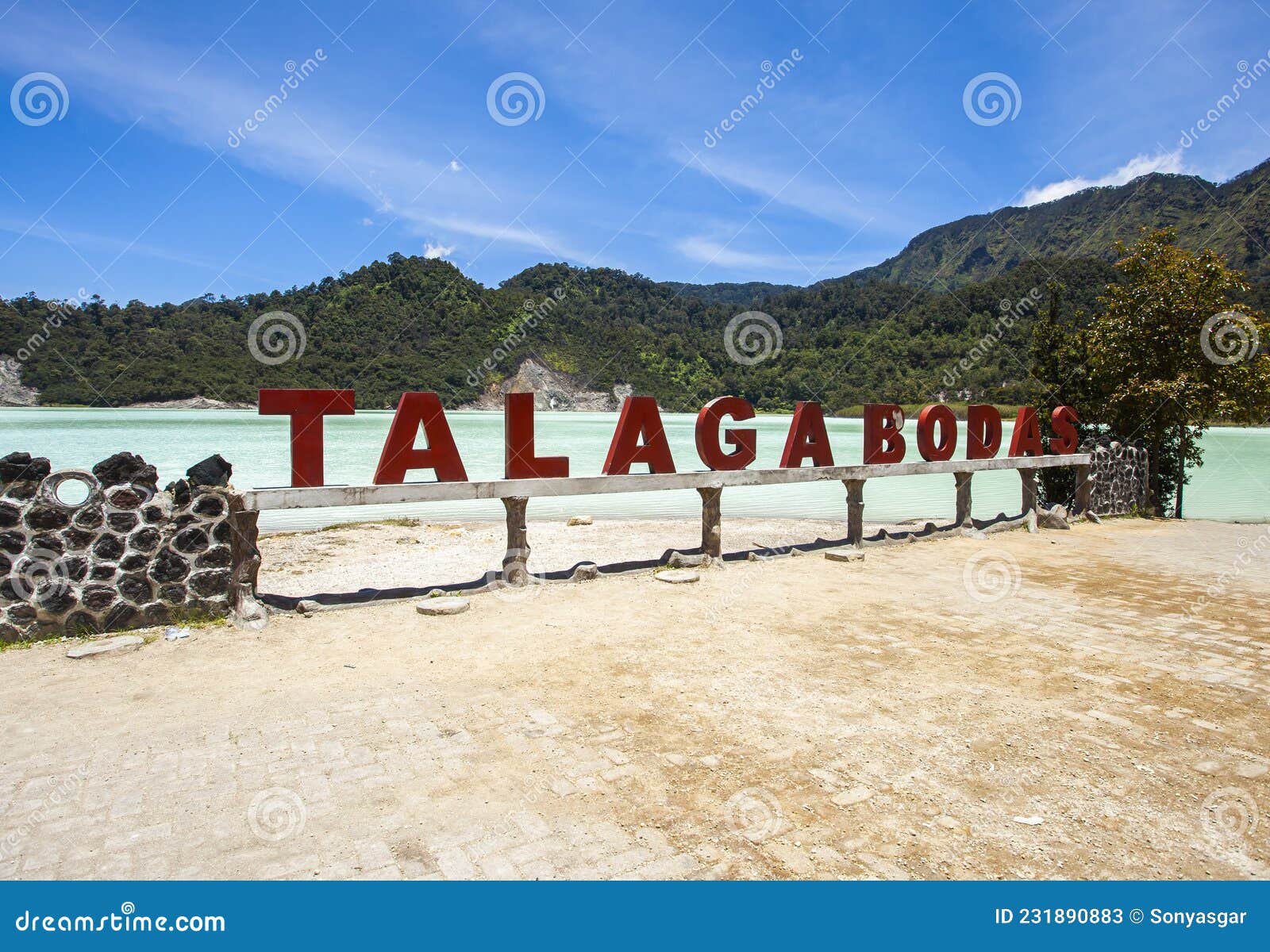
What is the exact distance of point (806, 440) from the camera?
12.3 metres

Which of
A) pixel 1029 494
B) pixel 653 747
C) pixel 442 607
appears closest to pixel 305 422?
pixel 442 607


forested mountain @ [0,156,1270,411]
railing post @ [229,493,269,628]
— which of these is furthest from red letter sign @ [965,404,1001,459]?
forested mountain @ [0,156,1270,411]

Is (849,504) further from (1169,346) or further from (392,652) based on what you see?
(1169,346)

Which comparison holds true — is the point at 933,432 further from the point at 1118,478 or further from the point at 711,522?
the point at 1118,478

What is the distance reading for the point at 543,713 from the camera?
5.46 meters

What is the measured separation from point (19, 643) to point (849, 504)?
1152cm

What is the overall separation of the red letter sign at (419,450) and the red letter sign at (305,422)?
692 millimetres

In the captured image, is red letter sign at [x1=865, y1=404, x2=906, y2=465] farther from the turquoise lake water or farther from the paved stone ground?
the turquoise lake water

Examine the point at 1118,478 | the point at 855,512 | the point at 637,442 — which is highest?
the point at 637,442

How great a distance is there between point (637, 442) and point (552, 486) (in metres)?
1.61

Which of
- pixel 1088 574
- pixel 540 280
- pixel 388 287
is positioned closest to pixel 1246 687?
pixel 1088 574

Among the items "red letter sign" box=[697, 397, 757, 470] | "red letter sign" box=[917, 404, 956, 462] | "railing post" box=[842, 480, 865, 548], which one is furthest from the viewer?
"red letter sign" box=[917, 404, 956, 462]

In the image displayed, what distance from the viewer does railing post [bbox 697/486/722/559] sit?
36.6ft

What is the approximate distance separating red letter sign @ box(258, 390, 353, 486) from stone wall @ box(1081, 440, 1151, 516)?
16.6m
